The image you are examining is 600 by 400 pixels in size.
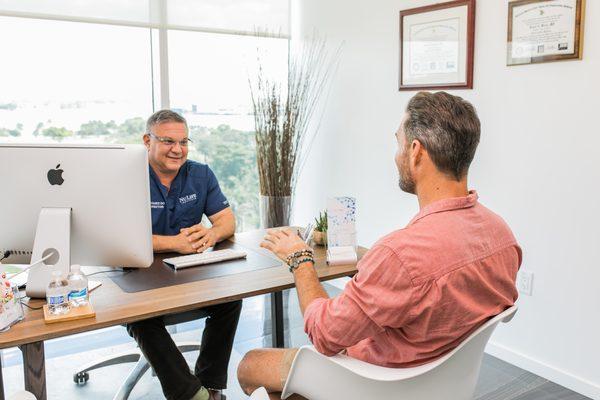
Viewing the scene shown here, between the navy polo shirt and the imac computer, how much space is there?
704 millimetres

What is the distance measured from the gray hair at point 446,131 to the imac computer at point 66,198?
2.74 feet

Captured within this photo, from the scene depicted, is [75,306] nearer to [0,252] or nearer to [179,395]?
[0,252]

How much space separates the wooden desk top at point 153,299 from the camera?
56.9 inches

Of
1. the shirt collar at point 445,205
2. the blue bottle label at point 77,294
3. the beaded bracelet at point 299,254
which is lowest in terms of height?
the blue bottle label at point 77,294

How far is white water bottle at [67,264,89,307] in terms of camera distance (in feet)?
5.04

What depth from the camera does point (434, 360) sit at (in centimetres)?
133

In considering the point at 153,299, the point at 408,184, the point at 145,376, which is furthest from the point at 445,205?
the point at 145,376

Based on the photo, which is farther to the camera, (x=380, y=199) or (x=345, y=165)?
(x=345, y=165)

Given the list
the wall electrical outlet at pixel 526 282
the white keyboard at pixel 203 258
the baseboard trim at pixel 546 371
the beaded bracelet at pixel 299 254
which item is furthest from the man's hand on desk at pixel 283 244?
the baseboard trim at pixel 546 371

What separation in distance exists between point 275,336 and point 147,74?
2334 mm

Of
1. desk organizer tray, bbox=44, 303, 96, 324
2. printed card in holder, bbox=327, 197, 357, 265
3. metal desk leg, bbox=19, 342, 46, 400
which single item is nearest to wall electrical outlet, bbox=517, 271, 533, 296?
Answer: printed card in holder, bbox=327, 197, 357, 265

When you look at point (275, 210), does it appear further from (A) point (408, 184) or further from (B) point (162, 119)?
(A) point (408, 184)

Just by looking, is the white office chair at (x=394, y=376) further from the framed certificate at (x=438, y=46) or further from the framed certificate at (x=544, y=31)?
the framed certificate at (x=438, y=46)

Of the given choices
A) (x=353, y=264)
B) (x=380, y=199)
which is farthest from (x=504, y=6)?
(x=353, y=264)
